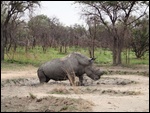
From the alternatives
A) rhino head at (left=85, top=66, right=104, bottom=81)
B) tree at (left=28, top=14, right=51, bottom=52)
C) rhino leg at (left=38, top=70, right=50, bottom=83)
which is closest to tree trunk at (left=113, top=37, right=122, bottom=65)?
rhino head at (left=85, top=66, right=104, bottom=81)

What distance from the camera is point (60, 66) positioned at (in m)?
15.7

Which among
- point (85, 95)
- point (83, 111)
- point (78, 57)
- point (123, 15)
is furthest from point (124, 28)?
point (83, 111)

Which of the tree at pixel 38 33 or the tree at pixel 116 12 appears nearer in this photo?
the tree at pixel 116 12

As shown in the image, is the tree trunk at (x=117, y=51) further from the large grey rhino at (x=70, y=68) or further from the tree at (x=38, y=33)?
the tree at (x=38, y=33)

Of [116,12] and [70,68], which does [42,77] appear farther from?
[116,12]

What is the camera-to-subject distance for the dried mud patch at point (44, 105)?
8.95 m

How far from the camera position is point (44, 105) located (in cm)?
952

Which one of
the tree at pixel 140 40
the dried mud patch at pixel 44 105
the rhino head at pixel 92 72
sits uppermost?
the tree at pixel 140 40

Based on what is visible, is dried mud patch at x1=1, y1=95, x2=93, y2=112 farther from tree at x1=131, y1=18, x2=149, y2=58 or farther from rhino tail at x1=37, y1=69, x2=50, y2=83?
tree at x1=131, y1=18, x2=149, y2=58

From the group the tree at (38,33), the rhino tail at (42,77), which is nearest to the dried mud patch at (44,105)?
the rhino tail at (42,77)

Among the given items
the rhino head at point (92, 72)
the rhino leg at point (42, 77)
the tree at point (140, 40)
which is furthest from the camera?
the tree at point (140, 40)

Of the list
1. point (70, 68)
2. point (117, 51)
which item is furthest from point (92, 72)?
point (117, 51)

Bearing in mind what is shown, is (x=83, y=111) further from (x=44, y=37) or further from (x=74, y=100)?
(x=44, y=37)

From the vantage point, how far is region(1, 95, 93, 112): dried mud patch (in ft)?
29.3
